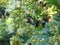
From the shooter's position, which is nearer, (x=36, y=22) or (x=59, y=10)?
(x=59, y=10)

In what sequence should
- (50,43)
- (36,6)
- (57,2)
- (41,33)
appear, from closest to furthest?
(50,43) < (41,33) < (57,2) < (36,6)

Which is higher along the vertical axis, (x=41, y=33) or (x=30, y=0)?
(x=30, y=0)

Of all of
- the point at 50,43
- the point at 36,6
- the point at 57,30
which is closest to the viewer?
the point at 57,30

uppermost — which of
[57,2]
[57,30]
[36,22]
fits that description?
[57,2]

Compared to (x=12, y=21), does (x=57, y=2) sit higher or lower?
higher

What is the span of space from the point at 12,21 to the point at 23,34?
246 mm

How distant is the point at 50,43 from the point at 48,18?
1197 millimetres

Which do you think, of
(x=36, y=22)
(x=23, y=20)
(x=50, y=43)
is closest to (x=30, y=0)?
(x=36, y=22)

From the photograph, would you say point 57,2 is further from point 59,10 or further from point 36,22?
point 36,22

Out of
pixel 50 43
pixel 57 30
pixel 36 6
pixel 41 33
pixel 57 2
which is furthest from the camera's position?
pixel 36 6

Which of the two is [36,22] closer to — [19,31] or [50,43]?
[19,31]

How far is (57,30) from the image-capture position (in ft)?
7.08

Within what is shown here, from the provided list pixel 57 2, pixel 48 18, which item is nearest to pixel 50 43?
pixel 57 2

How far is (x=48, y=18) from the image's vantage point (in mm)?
3461
